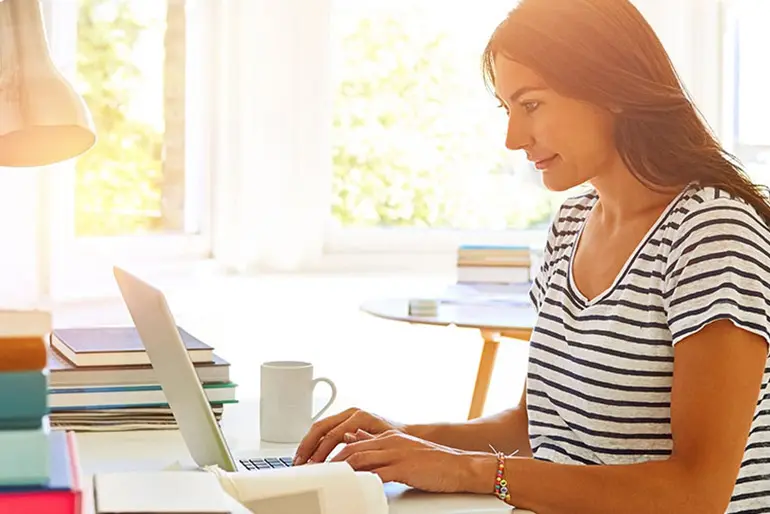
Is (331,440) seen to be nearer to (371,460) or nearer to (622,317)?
(371,460)

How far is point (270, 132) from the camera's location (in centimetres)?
308

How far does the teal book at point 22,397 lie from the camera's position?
1.85ft

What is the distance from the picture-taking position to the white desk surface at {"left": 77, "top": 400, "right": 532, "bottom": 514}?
1.13 meters

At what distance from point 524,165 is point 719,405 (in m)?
2.28

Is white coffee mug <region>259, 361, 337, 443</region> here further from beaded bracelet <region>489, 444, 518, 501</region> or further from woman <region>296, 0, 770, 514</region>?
beaded bracelet <region>489, 444, 518, 501</region>

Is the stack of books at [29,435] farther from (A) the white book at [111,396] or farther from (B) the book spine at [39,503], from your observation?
(A) the white book at [111,396]

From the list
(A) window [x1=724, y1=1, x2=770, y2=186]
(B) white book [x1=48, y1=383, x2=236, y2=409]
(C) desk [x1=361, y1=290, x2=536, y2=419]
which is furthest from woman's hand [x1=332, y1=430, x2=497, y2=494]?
(A) window [x1=724, y1=1, x2=770, y2=186]

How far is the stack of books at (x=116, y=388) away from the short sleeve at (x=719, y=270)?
1.98 ft

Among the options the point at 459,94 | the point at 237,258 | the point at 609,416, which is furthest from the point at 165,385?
the point at 459,94

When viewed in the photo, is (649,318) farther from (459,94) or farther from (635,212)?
(459,94)

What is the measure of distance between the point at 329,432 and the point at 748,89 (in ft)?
8.71

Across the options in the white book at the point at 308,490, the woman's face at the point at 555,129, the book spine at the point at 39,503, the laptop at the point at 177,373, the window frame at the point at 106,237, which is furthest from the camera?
the window frame at the point at 106,237

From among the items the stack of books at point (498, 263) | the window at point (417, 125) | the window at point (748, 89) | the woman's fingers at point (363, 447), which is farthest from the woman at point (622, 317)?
the window at point (748, 89)

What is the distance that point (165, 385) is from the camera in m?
1.25
